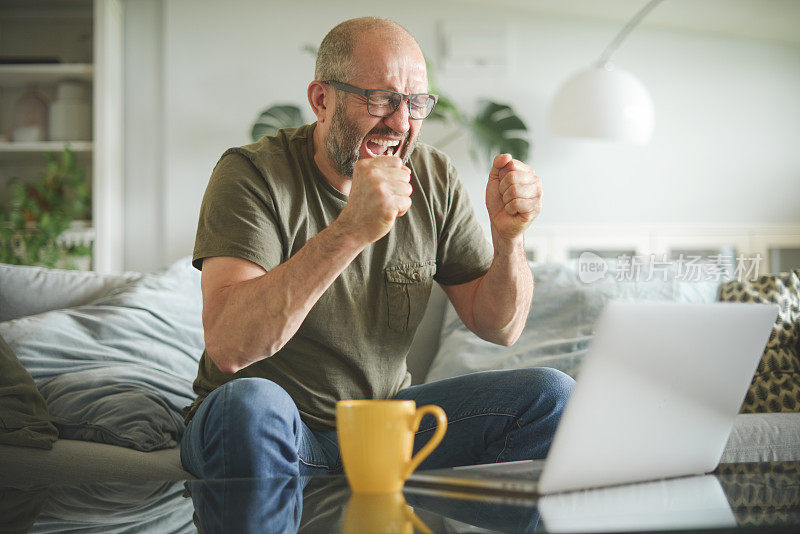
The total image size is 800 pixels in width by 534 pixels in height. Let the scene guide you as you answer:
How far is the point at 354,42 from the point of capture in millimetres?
1384

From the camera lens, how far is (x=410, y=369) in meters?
2.03

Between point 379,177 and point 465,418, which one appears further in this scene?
point 465,418

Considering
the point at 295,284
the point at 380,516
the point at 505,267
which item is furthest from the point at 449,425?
the point at 380,516

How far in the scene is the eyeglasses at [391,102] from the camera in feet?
4.35

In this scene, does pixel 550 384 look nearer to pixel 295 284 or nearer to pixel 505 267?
pixel 505 267

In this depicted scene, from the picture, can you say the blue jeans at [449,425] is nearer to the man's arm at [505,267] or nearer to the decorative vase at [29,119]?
the man's arm at [505,267]

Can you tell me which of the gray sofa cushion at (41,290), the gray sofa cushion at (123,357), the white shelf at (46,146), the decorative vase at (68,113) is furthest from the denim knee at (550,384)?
the decorative vase at (68,113)

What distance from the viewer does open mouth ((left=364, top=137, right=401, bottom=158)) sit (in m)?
1.38

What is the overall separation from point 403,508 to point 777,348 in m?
1.52

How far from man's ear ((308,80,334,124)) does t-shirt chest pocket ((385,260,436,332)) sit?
31 centimetres

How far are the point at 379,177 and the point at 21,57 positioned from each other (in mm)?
3265

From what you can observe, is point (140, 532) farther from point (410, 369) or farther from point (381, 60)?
point (410, 369)

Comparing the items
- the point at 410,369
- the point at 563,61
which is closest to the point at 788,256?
the point at 563,61

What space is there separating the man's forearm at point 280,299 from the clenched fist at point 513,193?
26cm
